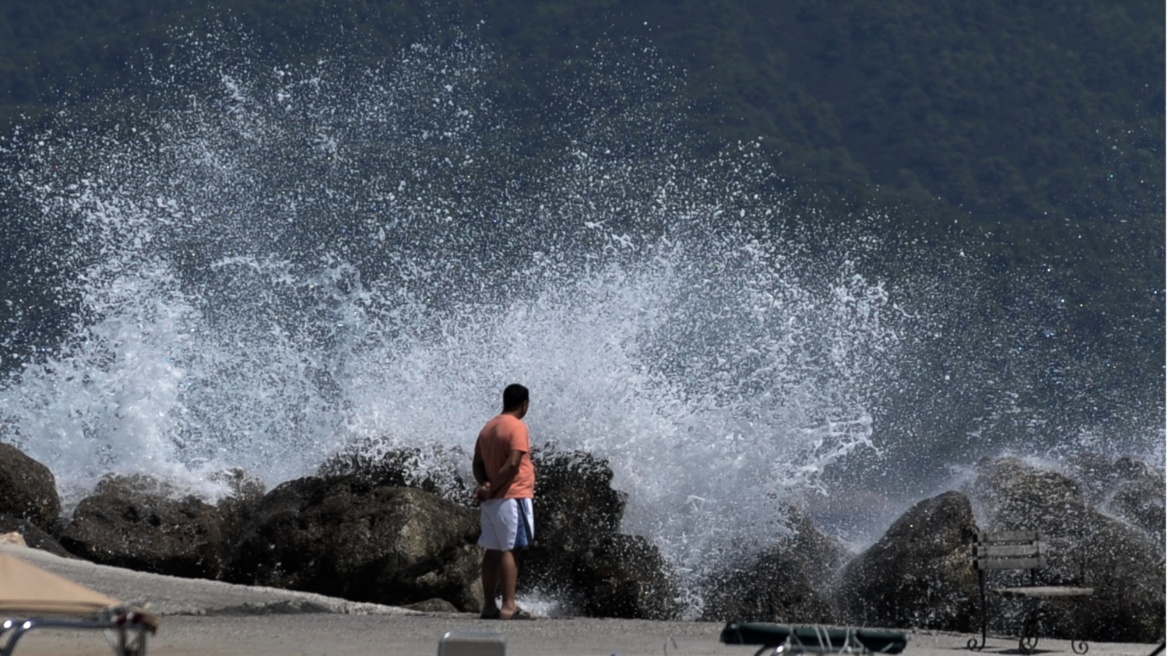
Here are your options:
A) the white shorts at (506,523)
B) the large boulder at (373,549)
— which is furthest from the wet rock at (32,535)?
the white shorts at (506,523)

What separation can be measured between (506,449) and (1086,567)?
4817 millimetres

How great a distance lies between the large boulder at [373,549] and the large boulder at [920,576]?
2.86m

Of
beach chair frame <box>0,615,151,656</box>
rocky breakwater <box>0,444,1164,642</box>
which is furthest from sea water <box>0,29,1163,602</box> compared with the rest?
beach chair frame <box>0,615,151,656</box>

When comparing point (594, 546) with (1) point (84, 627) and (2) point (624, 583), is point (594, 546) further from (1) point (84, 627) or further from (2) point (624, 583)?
(1) point (84, 627)

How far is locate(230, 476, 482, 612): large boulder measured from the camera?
13133 mm

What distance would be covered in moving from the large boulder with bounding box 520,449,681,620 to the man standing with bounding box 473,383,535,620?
2802mm

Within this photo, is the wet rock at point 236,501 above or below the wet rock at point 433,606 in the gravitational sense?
above

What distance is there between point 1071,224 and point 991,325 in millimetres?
9523

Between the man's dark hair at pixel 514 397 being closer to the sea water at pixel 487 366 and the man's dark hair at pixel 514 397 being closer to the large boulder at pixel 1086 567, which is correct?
the sea water at pixel 487 366

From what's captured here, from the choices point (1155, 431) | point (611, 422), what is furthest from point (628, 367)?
point (1155, 431)

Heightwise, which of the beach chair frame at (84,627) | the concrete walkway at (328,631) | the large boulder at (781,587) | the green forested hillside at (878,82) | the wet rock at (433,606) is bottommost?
the beach chair frame at (84,627)

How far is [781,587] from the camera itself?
14086 mm

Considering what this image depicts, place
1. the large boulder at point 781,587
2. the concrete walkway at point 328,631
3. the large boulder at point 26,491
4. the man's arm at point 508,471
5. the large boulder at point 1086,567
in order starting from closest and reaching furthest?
1. the concrete walkway at point 328,631
2. the man's arm at point 508,471
3. the large boulder at point 1086,567
4. the large boulder at point 781,587
5. the large boulder at point 26,491

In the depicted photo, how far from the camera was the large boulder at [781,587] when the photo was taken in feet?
45.2
